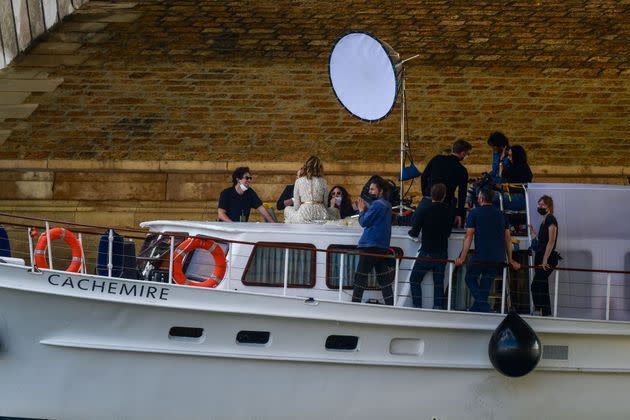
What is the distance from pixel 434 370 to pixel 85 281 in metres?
2.61

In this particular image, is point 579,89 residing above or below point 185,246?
above

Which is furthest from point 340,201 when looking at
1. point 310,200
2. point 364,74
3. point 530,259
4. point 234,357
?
point 234,357

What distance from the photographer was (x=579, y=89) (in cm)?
1936

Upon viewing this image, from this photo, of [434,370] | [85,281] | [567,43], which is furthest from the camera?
[567,43]

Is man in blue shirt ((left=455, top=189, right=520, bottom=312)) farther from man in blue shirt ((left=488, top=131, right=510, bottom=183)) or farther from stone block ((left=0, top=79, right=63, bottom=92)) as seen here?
stone block ((left=0, top=79, right=63, bottom=92))

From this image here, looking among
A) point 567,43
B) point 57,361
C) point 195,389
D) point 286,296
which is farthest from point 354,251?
point 567,43

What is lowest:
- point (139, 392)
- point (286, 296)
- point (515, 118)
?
point (139, 392)

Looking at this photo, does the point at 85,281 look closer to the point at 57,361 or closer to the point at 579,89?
the point at 57,361

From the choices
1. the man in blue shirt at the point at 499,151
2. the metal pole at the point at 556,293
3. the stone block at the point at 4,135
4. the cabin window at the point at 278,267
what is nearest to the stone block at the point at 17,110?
the stone block at the point at 4,135

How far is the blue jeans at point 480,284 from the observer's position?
34.9 ft

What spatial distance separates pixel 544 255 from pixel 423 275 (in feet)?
3.11

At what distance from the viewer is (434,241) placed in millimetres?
10672

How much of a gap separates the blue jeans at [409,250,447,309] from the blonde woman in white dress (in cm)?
104

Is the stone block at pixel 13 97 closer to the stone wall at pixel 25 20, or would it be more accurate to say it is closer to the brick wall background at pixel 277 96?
the brick wall background at pixel 277 96
